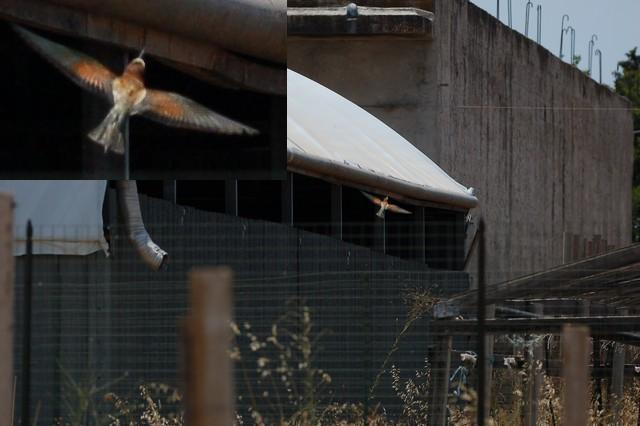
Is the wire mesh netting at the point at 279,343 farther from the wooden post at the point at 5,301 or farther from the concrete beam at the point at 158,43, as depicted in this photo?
the concrete beam at the point at 158,43

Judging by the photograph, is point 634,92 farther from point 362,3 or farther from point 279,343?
point 279,343

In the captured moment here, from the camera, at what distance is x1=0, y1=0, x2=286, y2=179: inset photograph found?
43.7 ft

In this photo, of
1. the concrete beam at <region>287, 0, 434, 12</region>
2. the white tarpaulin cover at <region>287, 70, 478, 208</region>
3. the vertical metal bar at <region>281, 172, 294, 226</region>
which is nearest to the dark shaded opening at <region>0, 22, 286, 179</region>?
the white tarpaulin cover at <region>287, 70, 478, 208</region>

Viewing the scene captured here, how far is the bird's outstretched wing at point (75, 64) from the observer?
43.8 ft

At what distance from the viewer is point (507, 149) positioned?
77.1ft

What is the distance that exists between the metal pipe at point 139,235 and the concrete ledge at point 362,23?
8020 millimetres

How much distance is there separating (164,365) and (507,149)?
14.9 m

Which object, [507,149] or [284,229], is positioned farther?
[507,149]

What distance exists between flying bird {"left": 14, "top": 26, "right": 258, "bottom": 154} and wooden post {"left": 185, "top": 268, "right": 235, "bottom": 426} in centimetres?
991

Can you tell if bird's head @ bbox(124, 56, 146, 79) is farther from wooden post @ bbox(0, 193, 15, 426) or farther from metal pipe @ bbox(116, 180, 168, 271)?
wooden post @ bbox(0, 193, 15, 426)

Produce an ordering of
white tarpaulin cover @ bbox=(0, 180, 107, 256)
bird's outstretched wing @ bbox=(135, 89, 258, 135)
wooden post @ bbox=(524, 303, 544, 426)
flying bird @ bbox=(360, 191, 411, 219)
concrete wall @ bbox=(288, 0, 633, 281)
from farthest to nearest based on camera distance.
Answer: concrete wall @ bbox=(288, 0, 633, 281), flying bird @ bbox=(360, 191, 411, 219), bird's outstretched wing @ bbox=(135, 89, 258, 135), white tarpaulin cover @ bbox=(0, 180, 107, 256), wooden post @ bbox=(524, 303, 544, 426)

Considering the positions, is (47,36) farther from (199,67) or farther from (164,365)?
(164,365)

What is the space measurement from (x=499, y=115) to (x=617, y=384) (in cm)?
1242

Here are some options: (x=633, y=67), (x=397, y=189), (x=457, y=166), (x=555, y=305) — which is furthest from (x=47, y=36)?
(x=633, y=67)
